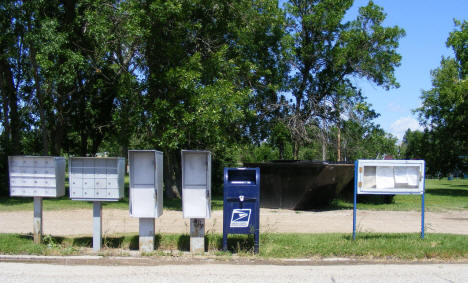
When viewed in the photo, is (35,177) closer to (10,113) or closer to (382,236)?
(382,236)

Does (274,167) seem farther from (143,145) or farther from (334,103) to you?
(334,103)

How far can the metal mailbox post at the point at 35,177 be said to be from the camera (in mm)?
8562

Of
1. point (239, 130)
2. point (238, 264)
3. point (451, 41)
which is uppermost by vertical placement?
point (451, 41)

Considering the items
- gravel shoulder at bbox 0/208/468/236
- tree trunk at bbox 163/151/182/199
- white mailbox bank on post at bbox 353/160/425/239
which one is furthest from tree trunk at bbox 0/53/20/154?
white mailbox bank on post at bbox 353/160/425/239

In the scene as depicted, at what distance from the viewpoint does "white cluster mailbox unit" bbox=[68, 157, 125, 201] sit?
837cm

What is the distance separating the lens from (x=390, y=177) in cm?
910

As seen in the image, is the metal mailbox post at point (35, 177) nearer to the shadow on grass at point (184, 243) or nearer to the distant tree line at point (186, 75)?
the shadow on grass at point (184, 243)

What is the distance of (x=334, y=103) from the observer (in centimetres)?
2367

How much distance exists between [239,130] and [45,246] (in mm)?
14765

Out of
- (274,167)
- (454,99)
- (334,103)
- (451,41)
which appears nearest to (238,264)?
(274,167)

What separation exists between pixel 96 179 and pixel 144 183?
2.80ft
